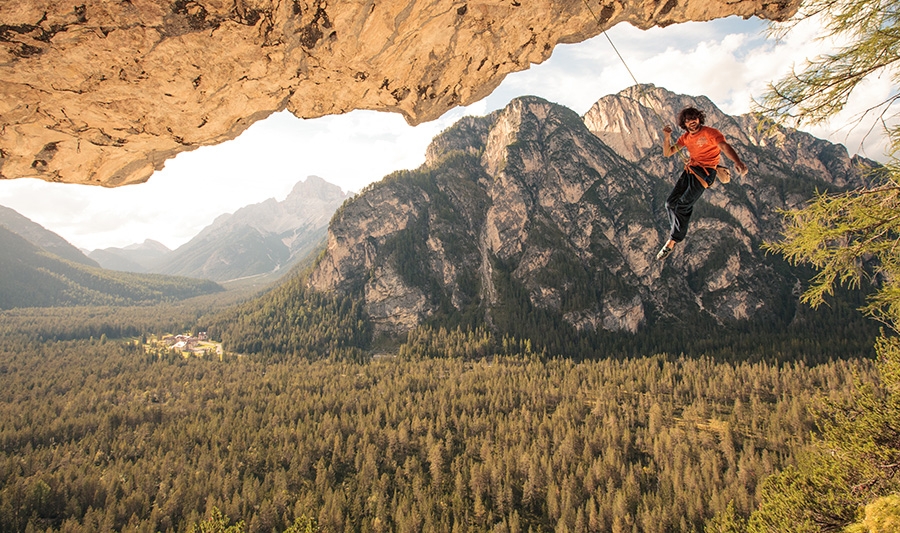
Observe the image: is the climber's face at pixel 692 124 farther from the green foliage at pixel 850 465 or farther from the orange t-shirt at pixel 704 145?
the green foliage at pixel 850 465

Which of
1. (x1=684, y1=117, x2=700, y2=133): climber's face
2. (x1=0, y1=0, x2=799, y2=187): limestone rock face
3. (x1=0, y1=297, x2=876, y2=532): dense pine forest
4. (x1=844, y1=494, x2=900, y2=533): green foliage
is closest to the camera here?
(x1=844, y1=494, x2=900, y2=533): green foliage

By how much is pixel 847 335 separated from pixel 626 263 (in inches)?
2983

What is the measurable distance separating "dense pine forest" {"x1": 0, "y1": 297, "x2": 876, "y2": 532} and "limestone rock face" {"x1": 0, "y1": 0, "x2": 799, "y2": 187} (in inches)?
1512

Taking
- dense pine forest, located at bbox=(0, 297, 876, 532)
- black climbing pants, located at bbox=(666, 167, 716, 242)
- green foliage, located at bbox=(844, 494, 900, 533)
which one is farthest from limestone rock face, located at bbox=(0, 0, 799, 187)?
dense pine forest, located at bbox=(0, 297, 876, 532)

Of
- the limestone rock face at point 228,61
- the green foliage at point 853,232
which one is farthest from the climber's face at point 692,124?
the limestone rock face at point 228,61

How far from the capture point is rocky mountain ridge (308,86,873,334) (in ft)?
531

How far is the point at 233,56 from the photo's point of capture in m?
10.1

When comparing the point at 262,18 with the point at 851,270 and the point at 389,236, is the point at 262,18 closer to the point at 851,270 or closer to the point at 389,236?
the point at 851,270

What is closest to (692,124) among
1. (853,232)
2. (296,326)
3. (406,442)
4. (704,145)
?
(704,145)

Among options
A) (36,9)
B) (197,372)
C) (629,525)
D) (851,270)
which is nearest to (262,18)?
(36,9)

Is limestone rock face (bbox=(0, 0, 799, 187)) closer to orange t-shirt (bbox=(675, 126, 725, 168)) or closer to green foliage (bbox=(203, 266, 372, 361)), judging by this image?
orange t-shirt (bbox=(675, 126, 725, 168))

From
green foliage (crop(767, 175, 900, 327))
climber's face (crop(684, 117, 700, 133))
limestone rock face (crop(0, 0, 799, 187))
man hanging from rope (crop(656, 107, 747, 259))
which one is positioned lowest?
green foliage (crop(767, 175, 900, 327))

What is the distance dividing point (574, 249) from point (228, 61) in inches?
7272

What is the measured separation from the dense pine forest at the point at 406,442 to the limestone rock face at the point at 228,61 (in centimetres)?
3841
